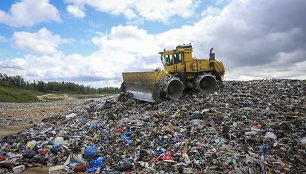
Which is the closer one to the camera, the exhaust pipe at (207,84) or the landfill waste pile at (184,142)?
the landfill waste pile at (184,142)

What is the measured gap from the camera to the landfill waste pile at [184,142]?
17.5 ft

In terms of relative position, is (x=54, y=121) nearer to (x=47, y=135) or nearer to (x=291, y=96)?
(x=47, y=135)

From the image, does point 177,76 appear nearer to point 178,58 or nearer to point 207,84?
point 178,58

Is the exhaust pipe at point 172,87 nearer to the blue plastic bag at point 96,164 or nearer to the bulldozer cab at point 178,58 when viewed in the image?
the bulldozer cab at point 178,58

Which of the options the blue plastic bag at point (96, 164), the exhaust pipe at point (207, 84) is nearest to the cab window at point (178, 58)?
the exhaust pipe at point (207, 84)

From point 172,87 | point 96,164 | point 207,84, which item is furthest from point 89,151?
point 207,84

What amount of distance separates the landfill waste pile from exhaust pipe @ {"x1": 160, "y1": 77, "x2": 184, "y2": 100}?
0.72 meters

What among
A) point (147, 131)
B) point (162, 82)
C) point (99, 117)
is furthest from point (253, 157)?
point (99, 117)

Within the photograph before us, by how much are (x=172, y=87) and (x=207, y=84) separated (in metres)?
1.97

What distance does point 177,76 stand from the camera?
38.1ft

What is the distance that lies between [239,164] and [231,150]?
1.81 ft

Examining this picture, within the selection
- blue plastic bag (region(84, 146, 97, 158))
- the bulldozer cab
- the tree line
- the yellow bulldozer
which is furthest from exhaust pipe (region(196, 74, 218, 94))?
the tree line

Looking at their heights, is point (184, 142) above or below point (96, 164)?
above

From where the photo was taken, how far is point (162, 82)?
34.0ft
